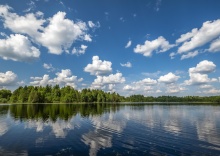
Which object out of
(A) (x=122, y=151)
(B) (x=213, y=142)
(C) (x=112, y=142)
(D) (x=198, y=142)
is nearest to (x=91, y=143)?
(C) (x=112, y=142)

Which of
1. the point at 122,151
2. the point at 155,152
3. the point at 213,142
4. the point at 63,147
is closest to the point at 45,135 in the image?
the point at 63,147

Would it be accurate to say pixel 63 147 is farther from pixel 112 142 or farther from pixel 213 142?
pixel 213 142

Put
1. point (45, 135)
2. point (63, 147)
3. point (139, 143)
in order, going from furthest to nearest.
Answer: point (45, 135) → point (139, 143) → point (63, 147)

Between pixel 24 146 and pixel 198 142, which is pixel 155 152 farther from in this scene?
pixel 24 146

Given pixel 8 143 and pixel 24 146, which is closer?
pixel 24 146

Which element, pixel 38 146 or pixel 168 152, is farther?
pixel 38 146

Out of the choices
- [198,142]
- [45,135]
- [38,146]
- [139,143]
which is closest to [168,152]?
[139,143]

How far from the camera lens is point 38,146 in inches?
1147

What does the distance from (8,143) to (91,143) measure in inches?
573

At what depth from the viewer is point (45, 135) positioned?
3728 cm

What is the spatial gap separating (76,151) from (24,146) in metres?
9.68

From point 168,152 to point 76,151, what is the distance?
1293 cm

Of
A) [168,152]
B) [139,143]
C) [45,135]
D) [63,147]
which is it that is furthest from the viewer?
[45,135]

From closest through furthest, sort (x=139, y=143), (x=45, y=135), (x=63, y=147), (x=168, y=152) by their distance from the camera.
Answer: (x=168, y=152) < (x=63, y=147) < (x=139, y=143) < (x=45, y=135)
